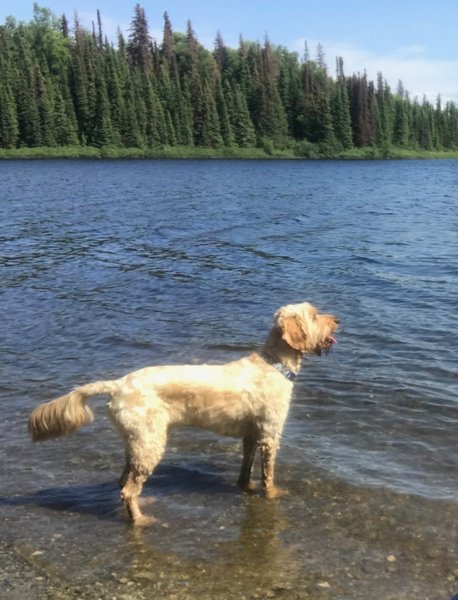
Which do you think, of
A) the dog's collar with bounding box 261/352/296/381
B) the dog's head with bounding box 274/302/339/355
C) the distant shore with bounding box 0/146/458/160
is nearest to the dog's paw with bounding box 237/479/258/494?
the dog's collar with bounding box 261/352/296/381

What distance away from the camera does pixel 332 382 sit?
9820 mm

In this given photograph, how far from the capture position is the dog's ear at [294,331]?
6340 mm

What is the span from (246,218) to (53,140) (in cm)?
9149

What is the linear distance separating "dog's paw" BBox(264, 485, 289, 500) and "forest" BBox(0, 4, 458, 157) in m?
117

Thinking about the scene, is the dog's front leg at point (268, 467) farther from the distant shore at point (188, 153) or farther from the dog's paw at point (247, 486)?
the distant shore at point (188, 153)

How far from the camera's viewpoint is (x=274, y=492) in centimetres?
649

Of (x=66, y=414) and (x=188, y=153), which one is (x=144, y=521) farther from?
(x=188, y=153)

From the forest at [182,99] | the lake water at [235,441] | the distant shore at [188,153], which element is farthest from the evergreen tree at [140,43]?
the lake water at [235,441]

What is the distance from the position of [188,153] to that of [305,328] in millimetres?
116387

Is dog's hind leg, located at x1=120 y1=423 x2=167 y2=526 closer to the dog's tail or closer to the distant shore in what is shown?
the dog's tail

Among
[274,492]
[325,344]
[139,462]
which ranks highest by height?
[325,344]

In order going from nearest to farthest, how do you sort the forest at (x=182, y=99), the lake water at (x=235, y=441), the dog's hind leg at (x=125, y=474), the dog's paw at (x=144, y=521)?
the lake water at (x=235, y=441) → the dog's paw at (x=144, y=521) → the dog's hind leg at (x=125, y=474) → the forest at (x=182, y=99)

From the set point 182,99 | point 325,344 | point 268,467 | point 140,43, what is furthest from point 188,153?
point 268,467

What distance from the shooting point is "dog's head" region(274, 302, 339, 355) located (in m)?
6.36
